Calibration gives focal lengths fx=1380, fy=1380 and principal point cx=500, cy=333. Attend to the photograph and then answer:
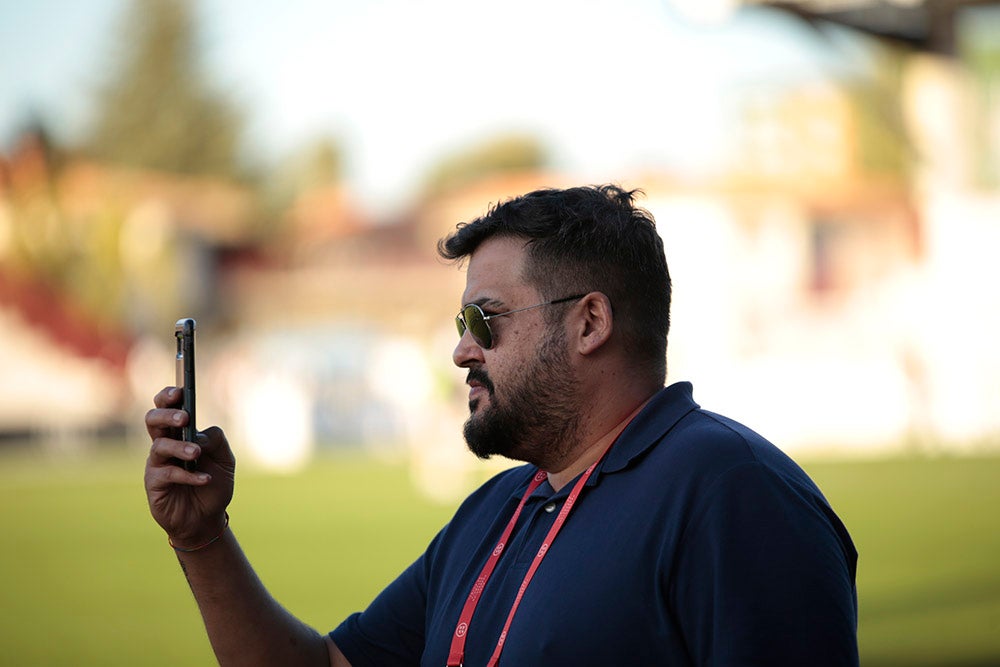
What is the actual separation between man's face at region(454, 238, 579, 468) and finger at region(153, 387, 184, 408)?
610 mm

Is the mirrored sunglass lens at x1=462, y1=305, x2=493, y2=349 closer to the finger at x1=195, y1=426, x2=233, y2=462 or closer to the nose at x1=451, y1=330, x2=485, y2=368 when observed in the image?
the nose at x1=451, y1=330, x2=485, y2=368

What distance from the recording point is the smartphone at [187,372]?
2.89m

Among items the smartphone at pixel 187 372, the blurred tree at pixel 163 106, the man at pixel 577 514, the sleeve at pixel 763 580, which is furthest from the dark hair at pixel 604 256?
the blurred tree at pixel 163 106

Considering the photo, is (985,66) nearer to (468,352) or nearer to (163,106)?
(468,352)

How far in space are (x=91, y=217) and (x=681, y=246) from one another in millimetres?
21704

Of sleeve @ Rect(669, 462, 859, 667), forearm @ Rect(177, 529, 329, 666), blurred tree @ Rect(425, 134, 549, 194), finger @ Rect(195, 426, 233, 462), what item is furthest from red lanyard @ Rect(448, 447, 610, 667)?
blurred tree @ Rect(425, 134, 549, 194)

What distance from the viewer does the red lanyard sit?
105 inches

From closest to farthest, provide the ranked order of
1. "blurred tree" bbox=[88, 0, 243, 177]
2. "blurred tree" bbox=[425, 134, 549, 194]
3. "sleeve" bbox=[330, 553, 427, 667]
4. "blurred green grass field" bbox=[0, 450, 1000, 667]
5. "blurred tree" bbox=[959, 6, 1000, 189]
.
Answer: "sleeve" bbox=[330, 553, 427, 667] < "blurred green grass field" bbox=[0, 450, 1000, 667] < "blurred tree" bbox=[959, 6, 1000, 189] < "blurred tree" bbox=[88, 0, 243, 177] < "blurred tree" bbox=[425, 134, 549, 194]

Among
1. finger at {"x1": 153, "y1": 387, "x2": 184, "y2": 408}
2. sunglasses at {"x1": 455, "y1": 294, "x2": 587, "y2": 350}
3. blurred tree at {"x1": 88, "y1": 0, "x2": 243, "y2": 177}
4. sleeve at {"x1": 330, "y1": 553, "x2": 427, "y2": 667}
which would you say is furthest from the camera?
blurred tree at {"x1": 88, "y1": 0, "x2": 243, "y2": 177}

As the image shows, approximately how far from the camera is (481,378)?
3.03 meters

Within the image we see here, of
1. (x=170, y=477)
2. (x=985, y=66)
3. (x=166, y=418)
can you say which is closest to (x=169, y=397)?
(x=166, y=418)

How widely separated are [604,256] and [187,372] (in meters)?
0.91

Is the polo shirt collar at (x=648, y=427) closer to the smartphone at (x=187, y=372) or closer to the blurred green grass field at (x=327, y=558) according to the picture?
the smartphone at (x=187, y=372)

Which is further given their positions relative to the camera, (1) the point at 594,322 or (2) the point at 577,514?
(1) the point at 594,322
